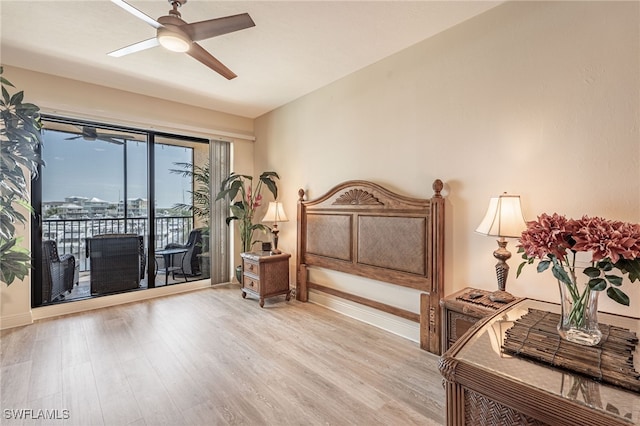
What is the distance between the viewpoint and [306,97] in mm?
3916

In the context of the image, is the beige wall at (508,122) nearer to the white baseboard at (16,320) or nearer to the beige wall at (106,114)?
the beige wall at (106,114)

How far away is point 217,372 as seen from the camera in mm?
2184

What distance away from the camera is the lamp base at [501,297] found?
196 centimetres

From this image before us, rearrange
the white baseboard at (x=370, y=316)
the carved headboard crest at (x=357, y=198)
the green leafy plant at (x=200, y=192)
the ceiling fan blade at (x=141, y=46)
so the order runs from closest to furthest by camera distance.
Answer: the ceiling fan blade at (x=141, y=46), the white baseboard at (x=370, y=316), the carved headboard crest at (x=357, y=198), the green leafy plant at (x=200, y=192)

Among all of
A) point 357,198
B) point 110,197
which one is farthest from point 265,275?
point 110,197

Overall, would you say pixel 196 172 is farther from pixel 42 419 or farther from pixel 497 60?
pixel 497 60

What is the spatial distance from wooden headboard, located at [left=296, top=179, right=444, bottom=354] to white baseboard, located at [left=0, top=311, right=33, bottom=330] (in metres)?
2.93

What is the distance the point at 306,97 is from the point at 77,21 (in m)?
2.37

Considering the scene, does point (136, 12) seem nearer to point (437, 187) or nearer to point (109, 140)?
point (437, 187)

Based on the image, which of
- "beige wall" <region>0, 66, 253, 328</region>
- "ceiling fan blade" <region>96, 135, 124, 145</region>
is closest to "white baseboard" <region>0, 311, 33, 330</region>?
"beige wall" <region>0, 66, 253, 328</region>

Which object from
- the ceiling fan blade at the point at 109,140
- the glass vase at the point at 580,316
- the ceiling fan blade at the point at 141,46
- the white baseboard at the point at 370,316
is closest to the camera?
the glass vase at the point at 580,316

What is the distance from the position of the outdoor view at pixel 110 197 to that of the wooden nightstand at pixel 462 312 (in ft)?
12.5

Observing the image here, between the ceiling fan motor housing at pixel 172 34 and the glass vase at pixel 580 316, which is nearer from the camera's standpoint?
the glass vase at pixel 580 316

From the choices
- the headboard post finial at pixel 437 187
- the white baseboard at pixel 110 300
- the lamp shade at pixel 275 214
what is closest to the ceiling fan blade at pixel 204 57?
the lamp shade at pixel 275 214
